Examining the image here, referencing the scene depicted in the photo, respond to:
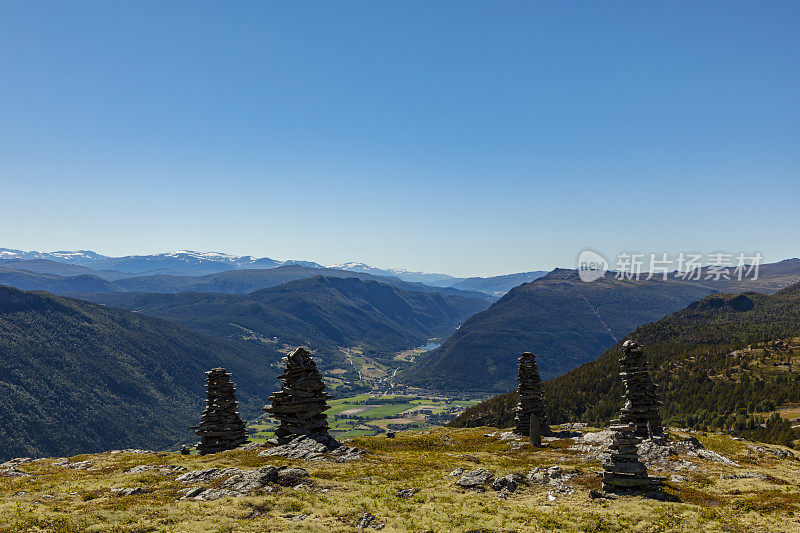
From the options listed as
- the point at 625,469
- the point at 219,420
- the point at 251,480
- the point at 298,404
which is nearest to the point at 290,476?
the point at 251,480

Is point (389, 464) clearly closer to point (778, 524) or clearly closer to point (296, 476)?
point (296, 476)

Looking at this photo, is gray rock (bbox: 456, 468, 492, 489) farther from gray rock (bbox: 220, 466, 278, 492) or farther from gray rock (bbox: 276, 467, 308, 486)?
gray rock (bbox: 220, 466, 278, 492)

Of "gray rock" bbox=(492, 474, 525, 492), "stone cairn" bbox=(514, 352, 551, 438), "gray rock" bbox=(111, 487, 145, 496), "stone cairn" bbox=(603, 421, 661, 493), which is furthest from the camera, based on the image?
"stone cairn" bbox=(514, 352, 551, 438)

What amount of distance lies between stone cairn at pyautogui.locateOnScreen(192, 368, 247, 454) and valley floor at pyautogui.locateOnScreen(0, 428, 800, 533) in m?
16.3

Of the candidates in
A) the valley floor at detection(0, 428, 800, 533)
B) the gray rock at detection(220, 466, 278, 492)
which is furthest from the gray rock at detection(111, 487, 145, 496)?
the gray rock at detection(220, 466, 278, 492)

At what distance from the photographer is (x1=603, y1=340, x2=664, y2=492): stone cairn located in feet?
111

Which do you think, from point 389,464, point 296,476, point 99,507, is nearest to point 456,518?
point 296,476

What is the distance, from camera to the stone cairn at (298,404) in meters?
53.6

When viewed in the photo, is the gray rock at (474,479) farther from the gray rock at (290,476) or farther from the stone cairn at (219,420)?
the stone cairn at (219,420)

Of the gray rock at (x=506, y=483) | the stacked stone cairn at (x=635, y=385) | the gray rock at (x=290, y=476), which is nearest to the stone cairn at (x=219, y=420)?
the gray rock at (x=290, y=476)

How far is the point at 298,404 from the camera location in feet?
176

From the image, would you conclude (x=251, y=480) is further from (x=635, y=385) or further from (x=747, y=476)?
(x=747, y=476)

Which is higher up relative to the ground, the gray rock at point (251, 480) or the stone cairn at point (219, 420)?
the gray rock at point (251, 480)

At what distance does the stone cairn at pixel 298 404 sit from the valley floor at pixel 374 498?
7.36 metres
